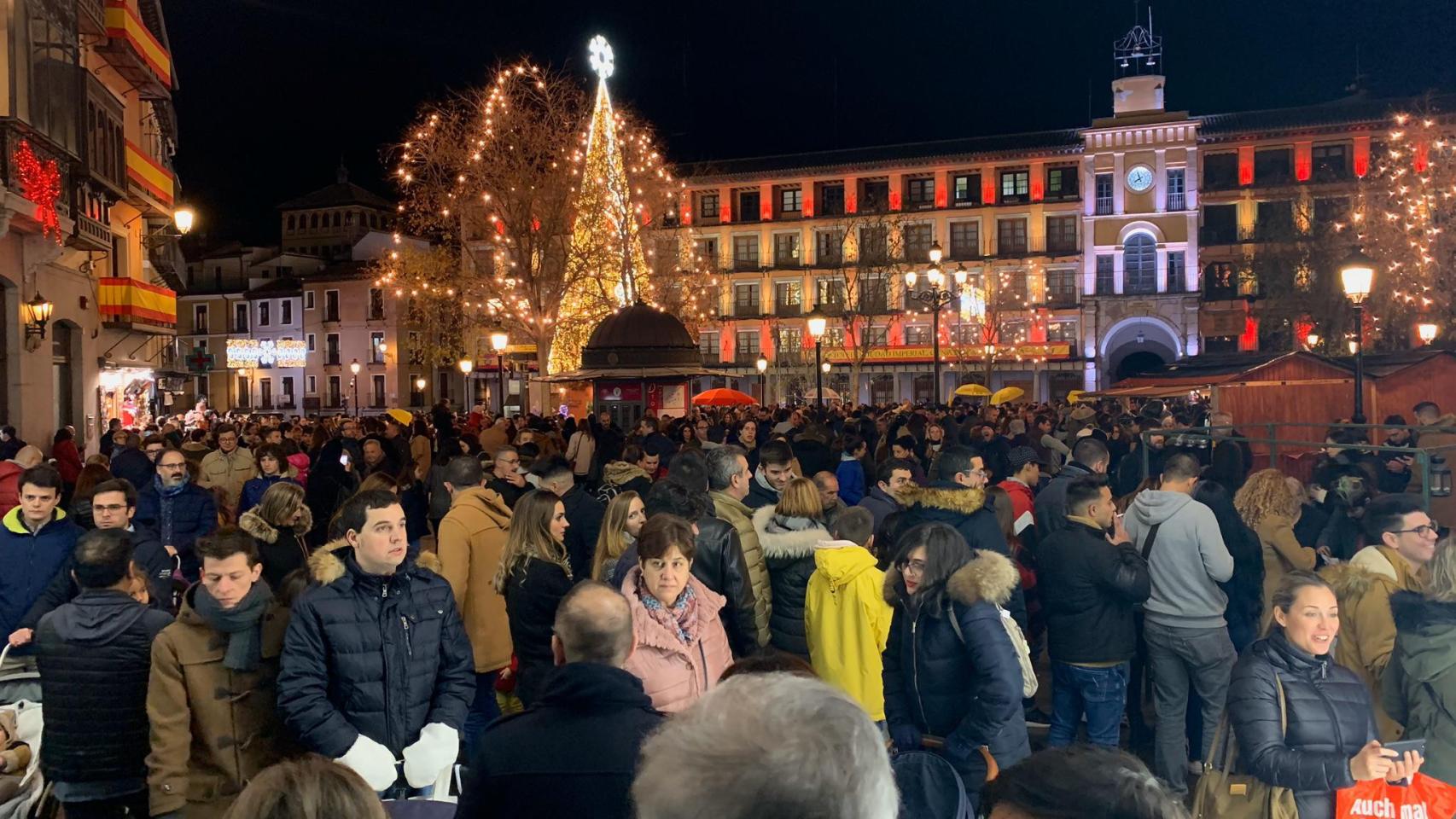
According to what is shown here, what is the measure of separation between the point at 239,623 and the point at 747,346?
57.9 meters

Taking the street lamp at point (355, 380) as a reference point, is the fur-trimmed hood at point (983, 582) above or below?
below

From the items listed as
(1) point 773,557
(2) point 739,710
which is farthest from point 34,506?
(2) point 739,710

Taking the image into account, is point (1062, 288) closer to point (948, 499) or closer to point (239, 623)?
point (948, 499)

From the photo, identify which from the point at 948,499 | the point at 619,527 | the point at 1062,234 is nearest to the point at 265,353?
the point at 1062,234

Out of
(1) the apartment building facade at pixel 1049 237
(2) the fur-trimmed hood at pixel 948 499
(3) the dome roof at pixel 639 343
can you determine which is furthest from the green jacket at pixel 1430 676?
(1) the apartment building facade at pixel 1049 237

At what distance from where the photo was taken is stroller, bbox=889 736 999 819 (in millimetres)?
3139

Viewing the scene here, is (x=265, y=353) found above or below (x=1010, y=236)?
below

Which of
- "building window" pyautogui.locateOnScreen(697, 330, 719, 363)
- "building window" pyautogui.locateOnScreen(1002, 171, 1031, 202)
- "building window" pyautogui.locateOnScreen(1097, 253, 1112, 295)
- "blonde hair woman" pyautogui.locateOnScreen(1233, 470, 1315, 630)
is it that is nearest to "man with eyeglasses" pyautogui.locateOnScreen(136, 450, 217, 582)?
"blonde hair woman" pyautogui.locateOnScreen(1233, 470, 1315, 630)

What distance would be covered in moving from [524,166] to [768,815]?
27.2 meters

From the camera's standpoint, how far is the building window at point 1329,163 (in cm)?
5081

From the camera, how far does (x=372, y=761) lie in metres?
3.86

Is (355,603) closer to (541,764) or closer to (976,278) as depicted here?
(541,764)

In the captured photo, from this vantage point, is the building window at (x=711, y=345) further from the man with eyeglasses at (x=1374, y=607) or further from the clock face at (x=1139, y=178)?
the man with eyeglasses at (x=1374, y=607)

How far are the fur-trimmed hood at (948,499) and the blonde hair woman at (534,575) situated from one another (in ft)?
6.14
